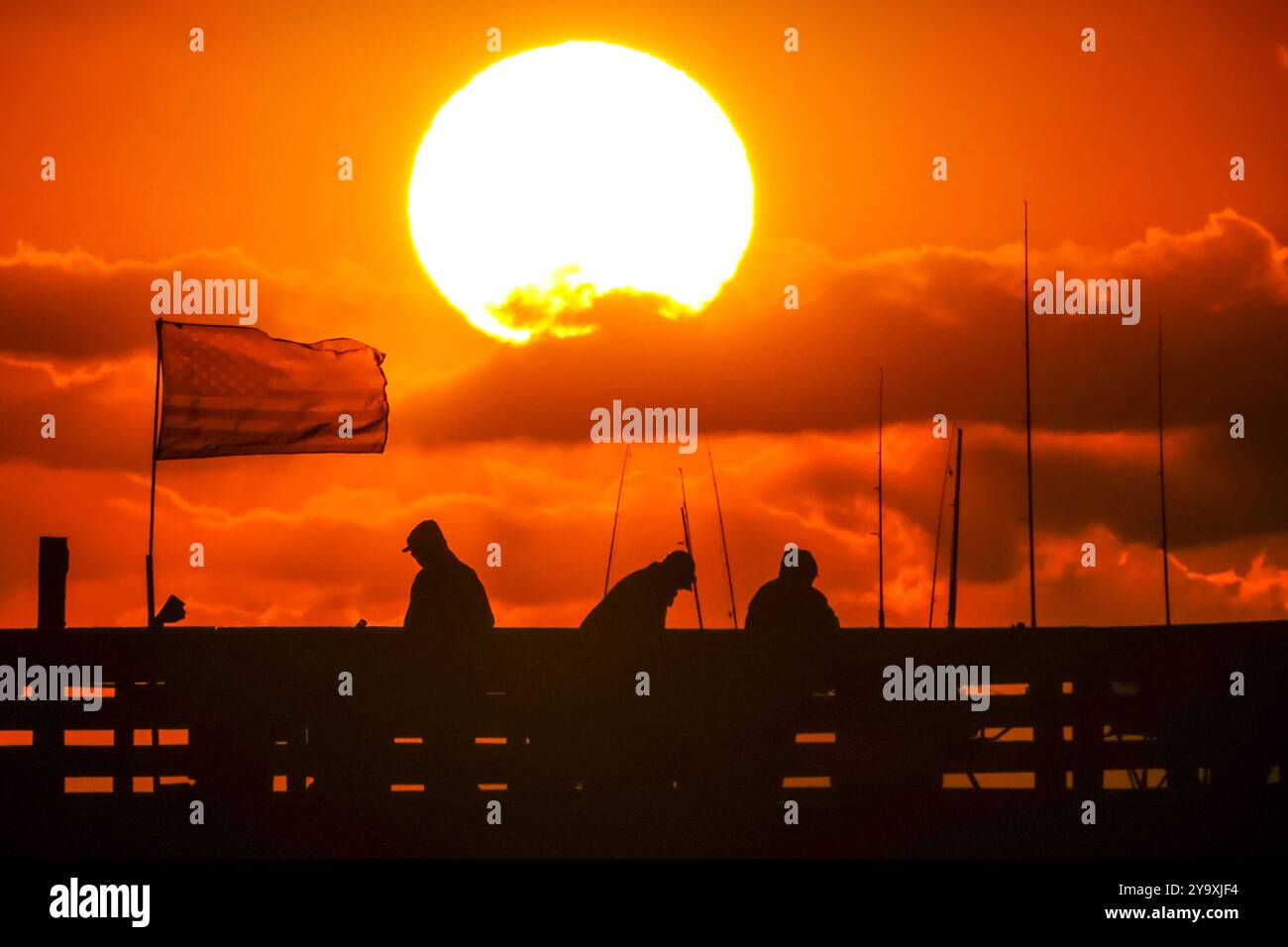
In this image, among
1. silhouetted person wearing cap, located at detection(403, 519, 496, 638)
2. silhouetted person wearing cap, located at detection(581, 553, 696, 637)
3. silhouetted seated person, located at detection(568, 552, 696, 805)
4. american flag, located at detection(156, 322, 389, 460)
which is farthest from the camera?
american flag, located at detection(156, 322, 389, 460)

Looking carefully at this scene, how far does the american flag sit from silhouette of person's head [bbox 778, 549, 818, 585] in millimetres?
6568

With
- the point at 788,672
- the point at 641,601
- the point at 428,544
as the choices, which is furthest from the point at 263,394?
the point at 788,672

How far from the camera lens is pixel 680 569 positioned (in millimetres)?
16250

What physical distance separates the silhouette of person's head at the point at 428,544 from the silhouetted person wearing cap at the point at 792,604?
98.5 inches

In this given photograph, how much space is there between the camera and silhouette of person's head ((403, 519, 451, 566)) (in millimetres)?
16250

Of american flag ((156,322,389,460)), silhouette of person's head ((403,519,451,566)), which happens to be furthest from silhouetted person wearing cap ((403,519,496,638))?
american flag ((156,322,389,460))

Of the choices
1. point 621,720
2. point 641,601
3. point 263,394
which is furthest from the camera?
point 263,394

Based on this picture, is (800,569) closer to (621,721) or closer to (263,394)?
(621,721)

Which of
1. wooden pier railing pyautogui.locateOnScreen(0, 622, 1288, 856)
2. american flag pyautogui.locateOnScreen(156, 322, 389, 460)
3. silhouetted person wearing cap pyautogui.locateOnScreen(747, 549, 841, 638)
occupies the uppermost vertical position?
american flag pyautogui.locateOnScreen(156, 322, 389, 460)

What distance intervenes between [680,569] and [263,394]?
6.61 meters

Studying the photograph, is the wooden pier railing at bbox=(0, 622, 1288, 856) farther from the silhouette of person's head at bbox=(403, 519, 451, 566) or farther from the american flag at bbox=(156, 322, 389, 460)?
the american flag at bbox=(156, 322, 389, 460)

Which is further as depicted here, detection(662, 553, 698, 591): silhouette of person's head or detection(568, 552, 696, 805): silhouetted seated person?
detection(662, 553, 698, 591): silhouette of person's head

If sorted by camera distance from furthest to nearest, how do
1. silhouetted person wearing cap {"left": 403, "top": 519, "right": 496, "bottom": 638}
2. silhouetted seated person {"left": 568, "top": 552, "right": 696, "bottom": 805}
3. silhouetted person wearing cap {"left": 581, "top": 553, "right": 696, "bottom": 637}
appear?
silhouetted person wearing cap {"left": 403, "top": 519, "right": 496, "bottom": 638} < silhouetted person wearing cap {"left": 581, "top": 553, "right": 696, "bottom": 637} < silhouetted seated person {"left": 568, "top": 552, "right": 696, "bottom": 805}
